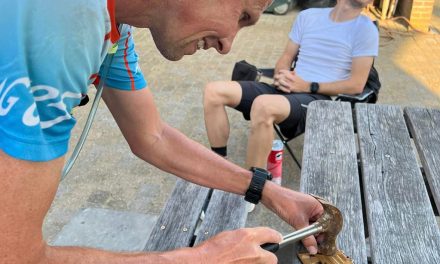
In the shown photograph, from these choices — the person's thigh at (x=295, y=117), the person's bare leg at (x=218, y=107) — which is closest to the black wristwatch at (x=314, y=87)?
the person's thigh at (x=295, y=117)

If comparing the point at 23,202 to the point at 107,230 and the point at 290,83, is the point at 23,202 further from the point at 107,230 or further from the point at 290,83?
the point at 290,83

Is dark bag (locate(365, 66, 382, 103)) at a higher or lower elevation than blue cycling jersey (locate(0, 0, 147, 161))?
lower

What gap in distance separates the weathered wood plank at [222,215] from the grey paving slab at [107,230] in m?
0.74

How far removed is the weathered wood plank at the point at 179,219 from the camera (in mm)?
1646

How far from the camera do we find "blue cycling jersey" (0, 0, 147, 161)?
0.84 meters

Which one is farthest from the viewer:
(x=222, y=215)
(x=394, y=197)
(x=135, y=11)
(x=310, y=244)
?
(x=222, y=215)

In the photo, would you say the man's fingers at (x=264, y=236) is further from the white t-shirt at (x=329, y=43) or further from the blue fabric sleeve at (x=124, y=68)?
the white t-shirt at (x=329, y=43)

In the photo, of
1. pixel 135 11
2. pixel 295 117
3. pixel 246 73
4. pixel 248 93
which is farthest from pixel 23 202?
pixel 246 73

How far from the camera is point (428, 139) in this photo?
83.1 inches

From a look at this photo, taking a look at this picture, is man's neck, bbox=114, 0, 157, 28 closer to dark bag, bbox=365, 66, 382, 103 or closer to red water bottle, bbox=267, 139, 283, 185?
red water bottle, bbox=267, 139, 283, 185

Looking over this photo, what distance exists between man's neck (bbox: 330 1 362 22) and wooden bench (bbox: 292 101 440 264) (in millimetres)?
1287

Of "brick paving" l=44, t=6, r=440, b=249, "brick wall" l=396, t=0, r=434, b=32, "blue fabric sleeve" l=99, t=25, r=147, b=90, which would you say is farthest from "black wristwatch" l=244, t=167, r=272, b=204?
"brick wall" l=396, t=0, r=434, b=32

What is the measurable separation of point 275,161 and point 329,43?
100 cm

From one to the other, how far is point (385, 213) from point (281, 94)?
1.91 metres
